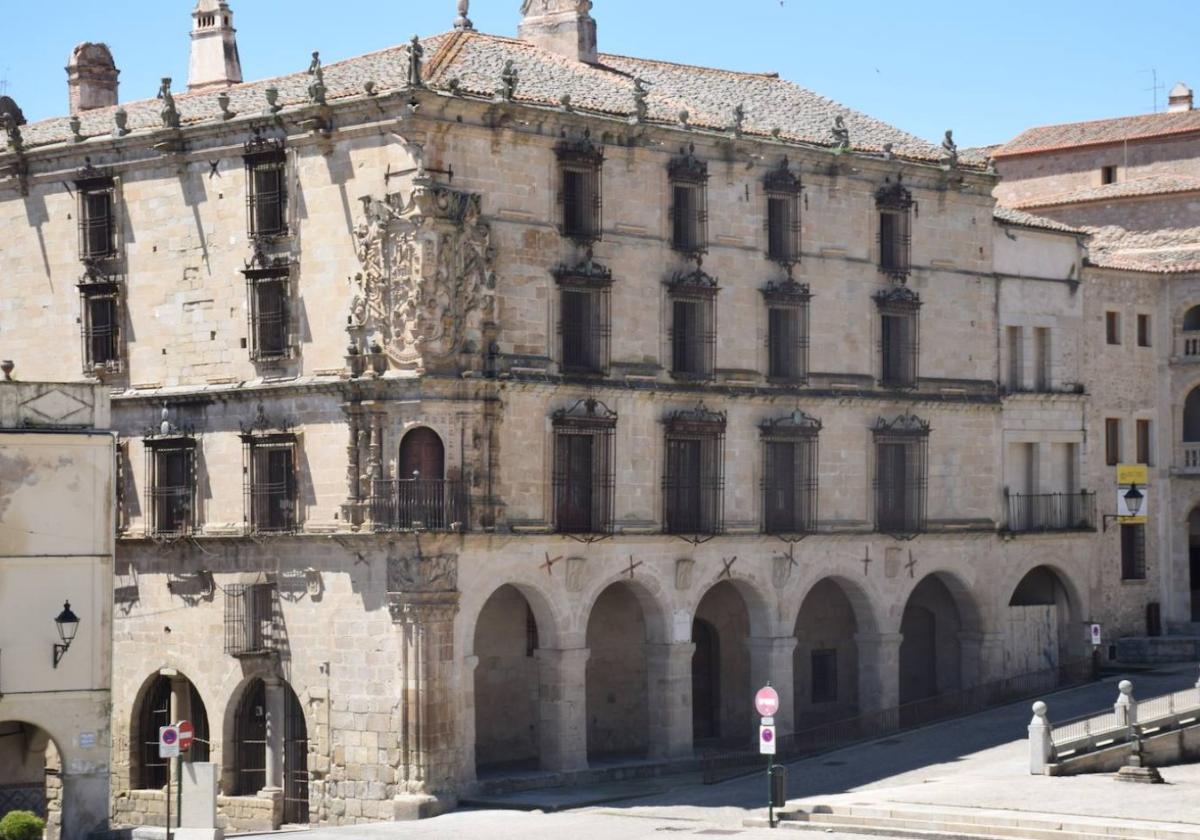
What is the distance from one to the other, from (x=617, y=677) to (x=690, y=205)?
1245cm

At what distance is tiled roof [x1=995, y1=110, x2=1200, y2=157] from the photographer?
270ft

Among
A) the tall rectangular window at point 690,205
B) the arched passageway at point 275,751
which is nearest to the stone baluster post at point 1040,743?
the tall rectangular window at point 690,205

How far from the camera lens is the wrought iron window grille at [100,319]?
213ft

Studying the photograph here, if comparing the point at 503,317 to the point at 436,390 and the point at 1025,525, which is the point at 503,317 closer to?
the point at 436,390

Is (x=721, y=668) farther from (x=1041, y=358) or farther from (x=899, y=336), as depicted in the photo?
(x=1041, y=358)

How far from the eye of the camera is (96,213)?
65438 millimetres

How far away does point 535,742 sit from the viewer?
63188mm

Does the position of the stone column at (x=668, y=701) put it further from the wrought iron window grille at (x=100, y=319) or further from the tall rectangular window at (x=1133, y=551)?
the tall rectangular window at (x=1133, y=551)

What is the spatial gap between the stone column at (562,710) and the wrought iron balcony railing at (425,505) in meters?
4.79

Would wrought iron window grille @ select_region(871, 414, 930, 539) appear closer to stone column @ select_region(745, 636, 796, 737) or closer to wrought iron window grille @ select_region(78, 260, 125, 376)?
stone column @ select_region(745, 636, 796, 737)

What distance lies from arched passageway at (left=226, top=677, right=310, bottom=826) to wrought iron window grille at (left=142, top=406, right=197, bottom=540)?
4.75 meters

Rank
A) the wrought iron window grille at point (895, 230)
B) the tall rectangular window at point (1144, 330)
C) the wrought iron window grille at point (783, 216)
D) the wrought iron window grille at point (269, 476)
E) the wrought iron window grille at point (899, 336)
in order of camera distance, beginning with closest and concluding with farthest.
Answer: the wrought iron window grille at point (269, 476), the wrought iron window grille at point (783, 216), the wrought iron window grille at point (899, 336), the wrought iron window grille at point (895, 230), the tall rectangular window at point (1144, 330)

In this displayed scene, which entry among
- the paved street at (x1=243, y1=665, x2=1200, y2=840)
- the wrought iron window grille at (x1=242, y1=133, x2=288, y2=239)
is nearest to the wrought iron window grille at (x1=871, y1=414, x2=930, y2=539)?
the paved street at (x1=243, y1=665, x2=1200, y2=840)

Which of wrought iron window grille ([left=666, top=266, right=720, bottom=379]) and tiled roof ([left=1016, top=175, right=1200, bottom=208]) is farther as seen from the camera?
tiled roof ([left=1016, top=175, right=1200, bottom=208])
